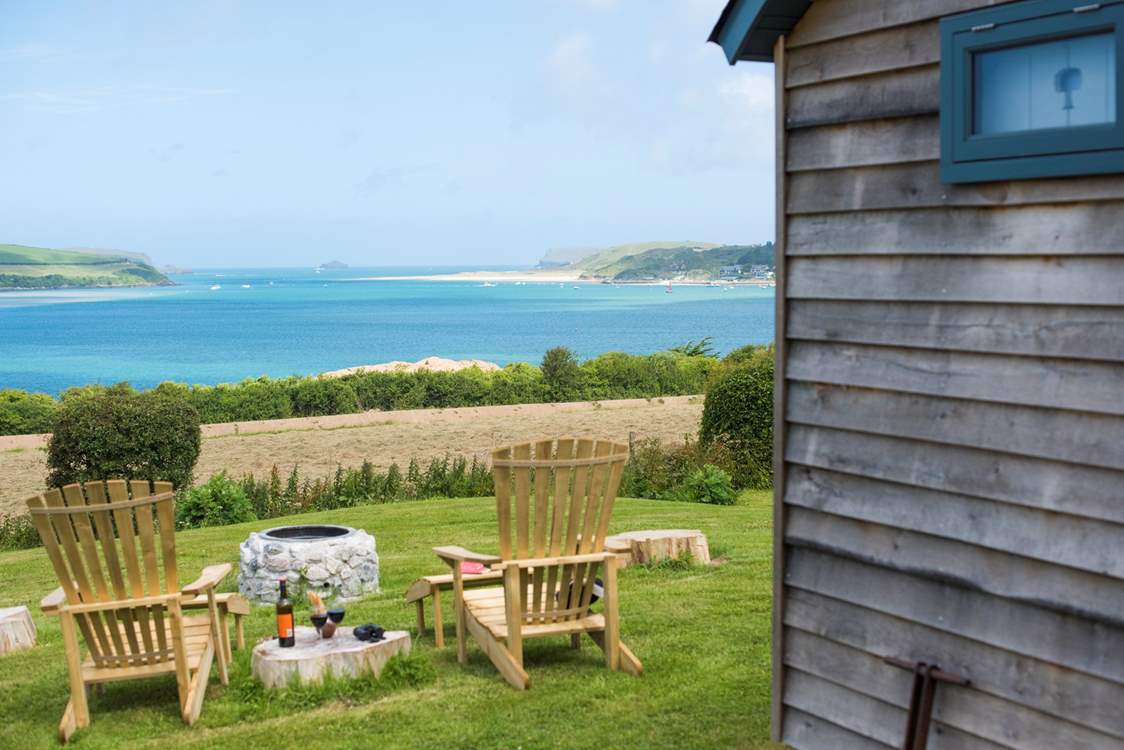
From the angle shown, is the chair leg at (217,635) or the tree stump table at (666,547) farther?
the tree stump table at (666,547)

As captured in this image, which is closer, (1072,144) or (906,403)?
(1072,144)

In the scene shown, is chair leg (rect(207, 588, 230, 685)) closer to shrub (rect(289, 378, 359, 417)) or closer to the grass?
the grass

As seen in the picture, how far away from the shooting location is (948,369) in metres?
3.70

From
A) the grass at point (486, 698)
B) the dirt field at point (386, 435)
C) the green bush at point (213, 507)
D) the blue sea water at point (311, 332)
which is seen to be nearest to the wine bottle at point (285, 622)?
the grass at point (486, 698)

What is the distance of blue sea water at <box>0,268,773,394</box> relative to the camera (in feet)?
238

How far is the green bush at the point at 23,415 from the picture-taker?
26.0 meters

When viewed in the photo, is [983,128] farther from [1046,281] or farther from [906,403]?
[906,403]

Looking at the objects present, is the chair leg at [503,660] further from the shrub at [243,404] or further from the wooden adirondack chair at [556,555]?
the shrub at [243,404]

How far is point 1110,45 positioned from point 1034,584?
154 cm

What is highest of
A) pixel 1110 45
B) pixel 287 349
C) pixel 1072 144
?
pixel 1110 45

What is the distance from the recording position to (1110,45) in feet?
10.6

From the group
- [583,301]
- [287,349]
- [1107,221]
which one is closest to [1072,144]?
[1107,221]

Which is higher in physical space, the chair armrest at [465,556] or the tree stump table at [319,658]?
the chair armrest at [465,556]

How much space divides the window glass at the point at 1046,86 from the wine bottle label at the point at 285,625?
12.9 ft
